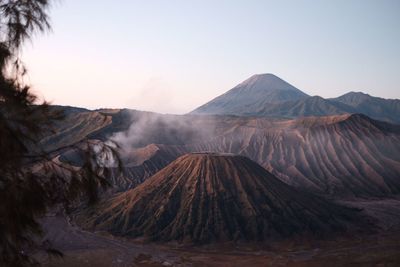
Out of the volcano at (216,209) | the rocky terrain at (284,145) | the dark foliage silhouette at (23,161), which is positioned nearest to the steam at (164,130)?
the rocky terrain at (284,145)

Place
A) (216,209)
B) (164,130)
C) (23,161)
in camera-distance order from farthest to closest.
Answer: (164,130) < (216,209) < (23,161)

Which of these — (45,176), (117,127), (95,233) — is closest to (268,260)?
(95,233)

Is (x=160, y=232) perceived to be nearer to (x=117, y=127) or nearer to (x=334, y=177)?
(x=334, y=177)

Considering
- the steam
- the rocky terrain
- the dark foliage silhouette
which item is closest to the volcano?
the rocky terrain

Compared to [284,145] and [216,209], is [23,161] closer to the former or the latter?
[216,209]

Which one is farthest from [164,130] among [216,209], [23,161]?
[23,161]

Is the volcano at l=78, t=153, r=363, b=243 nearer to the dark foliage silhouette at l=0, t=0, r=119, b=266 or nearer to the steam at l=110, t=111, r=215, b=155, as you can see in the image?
the dark foliage silhouette at l=0, t=0, r=119, b=266
